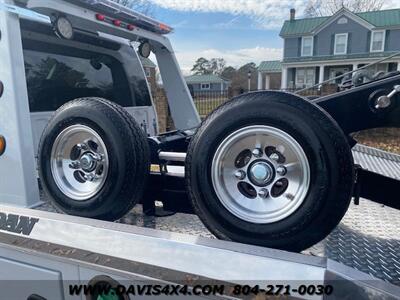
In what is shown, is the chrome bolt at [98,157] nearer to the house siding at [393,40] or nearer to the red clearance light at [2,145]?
the red clearance light at [2,145]

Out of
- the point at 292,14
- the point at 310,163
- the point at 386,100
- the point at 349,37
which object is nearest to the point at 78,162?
the point at 310,163

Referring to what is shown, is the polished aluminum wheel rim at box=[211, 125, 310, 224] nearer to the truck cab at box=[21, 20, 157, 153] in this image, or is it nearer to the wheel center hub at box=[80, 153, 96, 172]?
the wheel center hub at box=[80, 153, 96, 172]

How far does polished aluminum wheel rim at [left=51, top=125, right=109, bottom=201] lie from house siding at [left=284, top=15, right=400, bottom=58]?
29.3m

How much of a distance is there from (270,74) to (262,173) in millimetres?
34921

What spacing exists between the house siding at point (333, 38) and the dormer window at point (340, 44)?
0.76 ft

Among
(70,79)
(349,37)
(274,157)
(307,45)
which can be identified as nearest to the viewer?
(274,157)

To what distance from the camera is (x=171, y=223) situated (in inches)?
90.0

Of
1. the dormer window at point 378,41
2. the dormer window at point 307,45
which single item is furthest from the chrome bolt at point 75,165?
the dormer window at point 307,45

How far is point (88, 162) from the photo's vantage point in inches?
80.7

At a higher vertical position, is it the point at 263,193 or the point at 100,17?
the point at 100,17

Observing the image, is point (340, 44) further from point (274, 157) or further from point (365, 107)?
point (274, 157)

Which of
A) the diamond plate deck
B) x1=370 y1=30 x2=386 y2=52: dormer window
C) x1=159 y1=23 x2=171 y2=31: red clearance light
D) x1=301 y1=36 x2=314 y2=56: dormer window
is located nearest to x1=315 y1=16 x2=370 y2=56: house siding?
Answer: x1=370 y1=30 x2=386 y2=52: dormer window

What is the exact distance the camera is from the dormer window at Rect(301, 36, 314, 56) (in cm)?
2919

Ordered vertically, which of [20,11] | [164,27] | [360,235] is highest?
[164,27]
